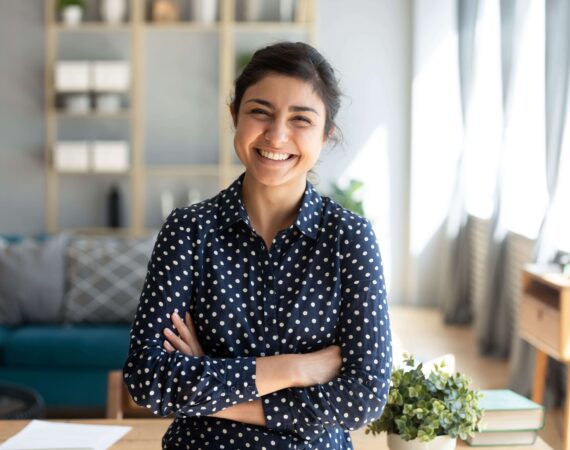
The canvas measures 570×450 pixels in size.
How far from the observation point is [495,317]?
19.6 feet

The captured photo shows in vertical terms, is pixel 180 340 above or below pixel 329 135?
below

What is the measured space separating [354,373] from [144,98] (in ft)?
20.2

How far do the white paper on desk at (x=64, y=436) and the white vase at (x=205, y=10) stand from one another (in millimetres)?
5625

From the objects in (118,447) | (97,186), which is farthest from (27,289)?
(118,447)

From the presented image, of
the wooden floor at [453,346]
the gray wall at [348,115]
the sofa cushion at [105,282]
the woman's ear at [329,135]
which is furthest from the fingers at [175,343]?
the gray wall at [348,115]

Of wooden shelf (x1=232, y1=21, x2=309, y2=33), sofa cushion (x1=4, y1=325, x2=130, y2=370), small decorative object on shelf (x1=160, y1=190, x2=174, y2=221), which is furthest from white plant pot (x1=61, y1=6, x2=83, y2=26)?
sofa cushion (x1=4, y1=325, x2=130, y2=370)

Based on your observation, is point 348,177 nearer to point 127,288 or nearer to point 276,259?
point 127,288

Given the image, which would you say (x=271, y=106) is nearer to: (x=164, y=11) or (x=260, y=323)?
(x=260, y=323)

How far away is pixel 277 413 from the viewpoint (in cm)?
156

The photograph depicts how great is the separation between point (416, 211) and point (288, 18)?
191 cm

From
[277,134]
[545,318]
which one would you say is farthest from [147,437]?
[545,318]

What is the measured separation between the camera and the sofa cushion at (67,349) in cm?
450

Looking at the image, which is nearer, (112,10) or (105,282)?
(105,282)

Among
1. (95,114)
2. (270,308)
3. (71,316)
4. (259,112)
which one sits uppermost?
(259,112)
